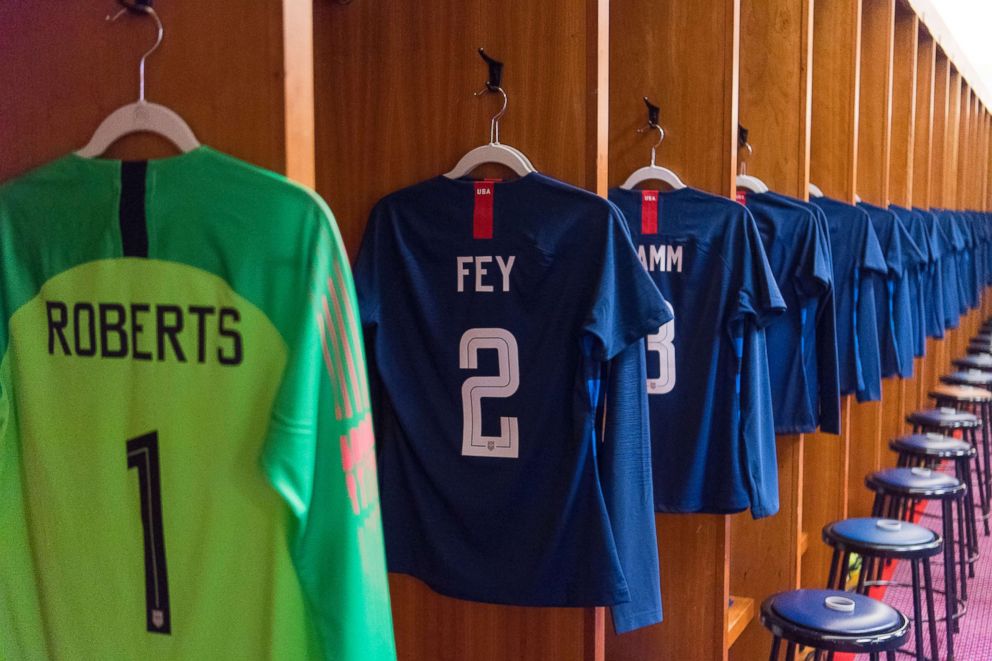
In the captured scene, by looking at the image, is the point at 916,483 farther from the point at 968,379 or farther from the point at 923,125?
the point at 923,125

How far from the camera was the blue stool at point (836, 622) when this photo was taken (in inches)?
93.0

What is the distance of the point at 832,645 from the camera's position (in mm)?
2361

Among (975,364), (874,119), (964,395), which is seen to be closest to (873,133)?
(874,119)

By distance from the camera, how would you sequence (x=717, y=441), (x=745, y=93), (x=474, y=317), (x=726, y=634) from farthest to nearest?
(x=745, y=93) → (x=726, y=634) → (x=717, y=441) → (x=474, y=317)

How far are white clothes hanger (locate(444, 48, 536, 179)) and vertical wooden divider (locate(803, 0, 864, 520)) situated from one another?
8.86ft

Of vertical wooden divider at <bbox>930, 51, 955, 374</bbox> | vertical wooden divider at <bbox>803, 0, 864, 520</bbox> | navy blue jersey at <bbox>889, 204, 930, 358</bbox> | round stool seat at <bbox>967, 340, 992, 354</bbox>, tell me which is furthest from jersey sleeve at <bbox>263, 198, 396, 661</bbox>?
round stool seat at <bbox>967, 340, 992, 354</bbox>

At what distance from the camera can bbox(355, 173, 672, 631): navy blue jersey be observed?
1948mm

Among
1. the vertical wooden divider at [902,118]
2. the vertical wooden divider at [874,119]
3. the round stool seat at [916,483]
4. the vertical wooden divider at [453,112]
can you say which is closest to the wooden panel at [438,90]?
the vertical wooden divider at [453,112]

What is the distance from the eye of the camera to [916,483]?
12.4ft

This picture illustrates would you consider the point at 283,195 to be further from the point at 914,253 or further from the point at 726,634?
the point at 914,253

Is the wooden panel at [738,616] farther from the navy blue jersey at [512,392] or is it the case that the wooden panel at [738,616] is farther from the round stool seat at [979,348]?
the round stool seat at [979,348]

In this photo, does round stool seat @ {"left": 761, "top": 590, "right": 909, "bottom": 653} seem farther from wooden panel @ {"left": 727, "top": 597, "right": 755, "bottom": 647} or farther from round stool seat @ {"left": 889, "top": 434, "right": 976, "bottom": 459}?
round stool seat @ {"left": 889, "top": 434, "right": 976, "bottom": 459}

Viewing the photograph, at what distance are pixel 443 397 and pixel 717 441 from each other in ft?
3.19

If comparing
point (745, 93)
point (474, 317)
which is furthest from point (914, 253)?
point (474, 317)
